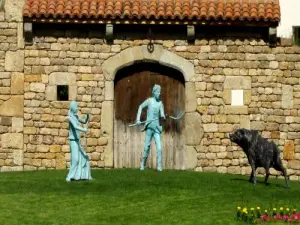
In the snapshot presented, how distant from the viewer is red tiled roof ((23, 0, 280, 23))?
22297 mm

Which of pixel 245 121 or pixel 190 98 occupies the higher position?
pixel 190 98

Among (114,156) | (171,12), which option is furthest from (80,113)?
(171,12)

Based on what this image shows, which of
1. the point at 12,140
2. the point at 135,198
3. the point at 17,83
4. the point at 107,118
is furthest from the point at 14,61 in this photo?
the point at 135,198

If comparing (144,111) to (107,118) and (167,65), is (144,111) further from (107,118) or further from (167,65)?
(167,65)

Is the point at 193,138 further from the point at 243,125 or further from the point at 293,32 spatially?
the point at 293,32

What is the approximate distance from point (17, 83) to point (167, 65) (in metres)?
3.37

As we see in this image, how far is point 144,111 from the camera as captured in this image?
23.0m

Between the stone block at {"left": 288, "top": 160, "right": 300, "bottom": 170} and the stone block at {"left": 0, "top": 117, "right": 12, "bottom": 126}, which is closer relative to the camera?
the stone block at {"left": 0, "top": 117, "right": 12, "bottom": 126}

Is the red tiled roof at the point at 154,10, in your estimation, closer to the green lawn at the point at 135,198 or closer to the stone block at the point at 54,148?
the stone block at the point at 54,148

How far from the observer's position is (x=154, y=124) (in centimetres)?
2050

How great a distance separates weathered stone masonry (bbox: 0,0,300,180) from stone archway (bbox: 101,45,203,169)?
0.03 m

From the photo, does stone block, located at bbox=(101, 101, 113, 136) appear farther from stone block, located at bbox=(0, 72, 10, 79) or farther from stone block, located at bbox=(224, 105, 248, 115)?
stone block, located at bbox=(224, 105, 248, 115)

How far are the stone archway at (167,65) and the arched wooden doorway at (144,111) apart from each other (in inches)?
10.4

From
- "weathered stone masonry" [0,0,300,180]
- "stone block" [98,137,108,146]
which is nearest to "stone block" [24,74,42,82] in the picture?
"weathered stone masonry" [0,0,300,180]
